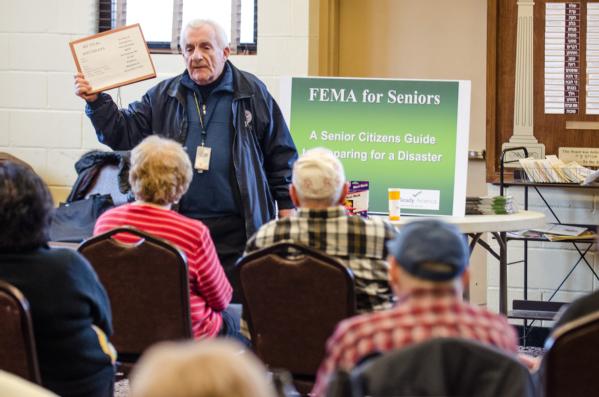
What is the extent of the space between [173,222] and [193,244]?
0.09 metres

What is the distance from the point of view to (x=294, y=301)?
258 cm

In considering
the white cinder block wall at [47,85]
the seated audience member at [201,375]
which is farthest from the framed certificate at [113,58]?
the seated audience member at [201,375]

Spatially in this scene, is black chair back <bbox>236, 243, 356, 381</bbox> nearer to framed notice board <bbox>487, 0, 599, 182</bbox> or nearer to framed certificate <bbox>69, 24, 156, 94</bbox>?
framed certificate <bbox>69, 24, 156, 94</bbox>

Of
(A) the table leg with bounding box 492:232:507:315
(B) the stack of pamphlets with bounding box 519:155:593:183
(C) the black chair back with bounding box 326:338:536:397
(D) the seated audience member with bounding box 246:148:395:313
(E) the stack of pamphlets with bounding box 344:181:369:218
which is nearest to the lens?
(C) the black chair back with bounding box 326:338:536:397

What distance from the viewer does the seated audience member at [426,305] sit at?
157 centimetres

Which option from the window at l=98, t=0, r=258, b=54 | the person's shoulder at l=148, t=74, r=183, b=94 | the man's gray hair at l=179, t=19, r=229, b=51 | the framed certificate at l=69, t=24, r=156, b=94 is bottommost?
the person's shoulder at l=148, t=74, r=183, b=94

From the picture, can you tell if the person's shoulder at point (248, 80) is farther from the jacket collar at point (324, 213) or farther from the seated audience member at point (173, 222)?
the jacket collar at point (324, 213)

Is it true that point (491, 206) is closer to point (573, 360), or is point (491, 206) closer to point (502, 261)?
point (502, 261)

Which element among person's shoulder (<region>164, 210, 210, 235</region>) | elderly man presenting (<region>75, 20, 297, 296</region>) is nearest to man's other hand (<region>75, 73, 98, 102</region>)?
elderly man presenting (<region>75, 20, 297, 296</region>)

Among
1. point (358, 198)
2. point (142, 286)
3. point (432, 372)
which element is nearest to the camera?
point (432, 372)

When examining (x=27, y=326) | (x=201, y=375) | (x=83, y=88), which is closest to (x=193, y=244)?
(x=27, y=326)

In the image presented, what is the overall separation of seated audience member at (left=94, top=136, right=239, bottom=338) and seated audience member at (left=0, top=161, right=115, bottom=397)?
583 millimetres

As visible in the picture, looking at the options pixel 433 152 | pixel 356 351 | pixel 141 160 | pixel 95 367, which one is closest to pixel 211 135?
pixel 141 160

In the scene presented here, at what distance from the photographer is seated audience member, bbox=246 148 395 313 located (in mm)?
2619
